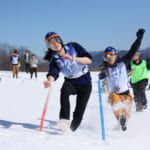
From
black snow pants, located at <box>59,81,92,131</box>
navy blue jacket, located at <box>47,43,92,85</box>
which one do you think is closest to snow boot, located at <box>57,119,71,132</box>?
black snow pants, located at <box>59,81,92,131</box>

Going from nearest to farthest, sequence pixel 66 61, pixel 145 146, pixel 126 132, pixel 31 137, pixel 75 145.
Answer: pixel 75 145 < pixel 31 137 < pixel 145 146 < pixel 66 61 < pixel 126 132

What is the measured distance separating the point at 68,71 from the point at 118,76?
1.30 meters

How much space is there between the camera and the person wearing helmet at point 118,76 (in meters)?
4.10

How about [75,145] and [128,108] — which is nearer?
[75,145]

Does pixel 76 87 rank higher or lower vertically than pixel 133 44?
lower

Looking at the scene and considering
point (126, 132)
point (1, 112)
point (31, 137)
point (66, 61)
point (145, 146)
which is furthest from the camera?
point (1, 112)

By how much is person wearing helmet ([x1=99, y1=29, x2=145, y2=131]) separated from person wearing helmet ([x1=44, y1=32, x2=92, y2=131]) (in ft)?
2.84

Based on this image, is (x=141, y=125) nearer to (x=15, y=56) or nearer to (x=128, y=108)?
(x=128, y=108)

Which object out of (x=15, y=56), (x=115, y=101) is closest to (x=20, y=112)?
(x=115, y=101)

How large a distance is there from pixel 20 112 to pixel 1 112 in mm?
442

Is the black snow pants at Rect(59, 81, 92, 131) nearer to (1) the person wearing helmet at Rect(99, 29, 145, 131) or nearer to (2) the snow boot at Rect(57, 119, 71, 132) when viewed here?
(2) the snow boot at Rect(57, 119, 71, 132)

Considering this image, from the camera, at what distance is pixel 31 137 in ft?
9.05

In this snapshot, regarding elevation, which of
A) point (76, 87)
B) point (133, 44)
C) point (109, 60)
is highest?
point (133, 44)

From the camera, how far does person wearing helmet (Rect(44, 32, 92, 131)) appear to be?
A: 3172 millimetres
